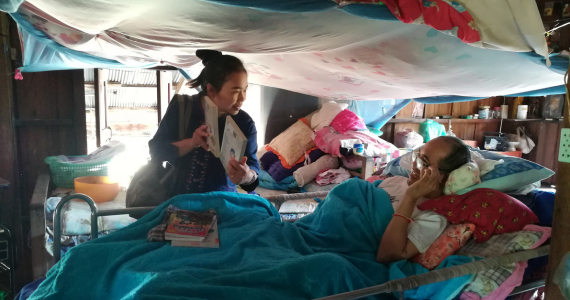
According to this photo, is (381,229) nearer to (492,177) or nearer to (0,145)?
(492,177)

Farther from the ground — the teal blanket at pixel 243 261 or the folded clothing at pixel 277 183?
the teal blanket at pixel 243 261

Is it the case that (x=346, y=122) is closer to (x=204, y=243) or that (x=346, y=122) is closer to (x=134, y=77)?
(x=204, y=243)

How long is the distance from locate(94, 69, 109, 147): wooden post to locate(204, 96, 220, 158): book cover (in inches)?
109

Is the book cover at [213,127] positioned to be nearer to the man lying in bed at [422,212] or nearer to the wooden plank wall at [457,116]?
the man lying in bed at [422,212]

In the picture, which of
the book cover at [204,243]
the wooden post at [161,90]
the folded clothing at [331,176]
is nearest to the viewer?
the book cover at [204,243]

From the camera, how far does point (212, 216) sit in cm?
160

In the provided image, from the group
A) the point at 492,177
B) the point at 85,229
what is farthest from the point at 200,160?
the point at 85,229

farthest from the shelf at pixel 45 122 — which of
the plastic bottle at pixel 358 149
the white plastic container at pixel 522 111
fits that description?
the white plastic container at pixel 522 111

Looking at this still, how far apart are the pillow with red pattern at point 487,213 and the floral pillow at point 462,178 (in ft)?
0.22

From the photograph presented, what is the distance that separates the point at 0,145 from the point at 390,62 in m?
3.35

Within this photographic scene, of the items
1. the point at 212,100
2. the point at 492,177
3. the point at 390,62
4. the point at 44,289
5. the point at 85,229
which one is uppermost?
the point at 390,62

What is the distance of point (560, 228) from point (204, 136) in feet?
4.61

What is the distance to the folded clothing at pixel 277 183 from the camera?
12.5 feet

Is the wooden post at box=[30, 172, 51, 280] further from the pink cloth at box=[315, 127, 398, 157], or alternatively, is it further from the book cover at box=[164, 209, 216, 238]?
the pink cloth at box=[315, 127, 398, 157]
